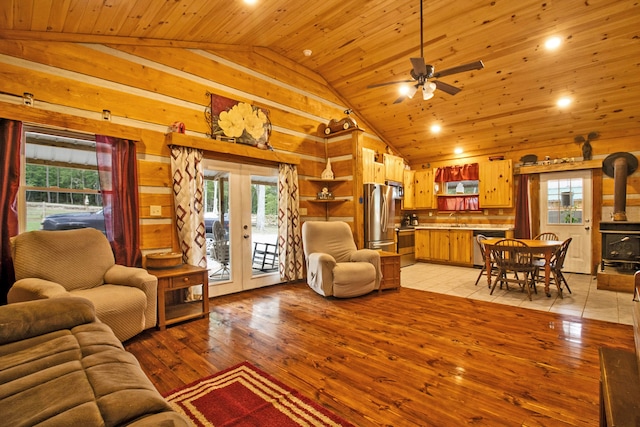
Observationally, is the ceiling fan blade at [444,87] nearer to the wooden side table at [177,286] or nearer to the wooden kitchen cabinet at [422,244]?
the wooden side table at [177,286]

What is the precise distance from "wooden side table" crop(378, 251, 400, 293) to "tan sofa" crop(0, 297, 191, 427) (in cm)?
352

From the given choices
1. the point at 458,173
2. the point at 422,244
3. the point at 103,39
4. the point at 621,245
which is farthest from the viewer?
the point at 422,244

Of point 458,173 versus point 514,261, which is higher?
point 458,173

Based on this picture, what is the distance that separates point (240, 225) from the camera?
445 cm

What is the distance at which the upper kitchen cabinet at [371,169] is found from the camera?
5.40 meters

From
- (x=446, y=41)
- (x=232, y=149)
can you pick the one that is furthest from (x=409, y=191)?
(x=232, y=149)

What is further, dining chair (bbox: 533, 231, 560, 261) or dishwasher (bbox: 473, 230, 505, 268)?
dishwasher (bbox: 473, 230, 505, 268)

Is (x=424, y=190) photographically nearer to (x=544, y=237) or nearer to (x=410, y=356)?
(x=544, y=237)

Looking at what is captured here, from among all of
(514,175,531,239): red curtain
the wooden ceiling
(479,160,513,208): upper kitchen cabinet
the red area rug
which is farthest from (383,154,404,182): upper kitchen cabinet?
the red area rug

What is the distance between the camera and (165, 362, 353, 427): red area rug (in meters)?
1.69

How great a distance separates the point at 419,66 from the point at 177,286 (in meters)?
3.39

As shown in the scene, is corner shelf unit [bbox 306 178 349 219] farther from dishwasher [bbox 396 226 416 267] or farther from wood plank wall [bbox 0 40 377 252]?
dishwasher [bbox 396 226 416 267]

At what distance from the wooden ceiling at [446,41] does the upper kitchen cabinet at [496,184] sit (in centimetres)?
53

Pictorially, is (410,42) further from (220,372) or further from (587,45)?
(220,372)
